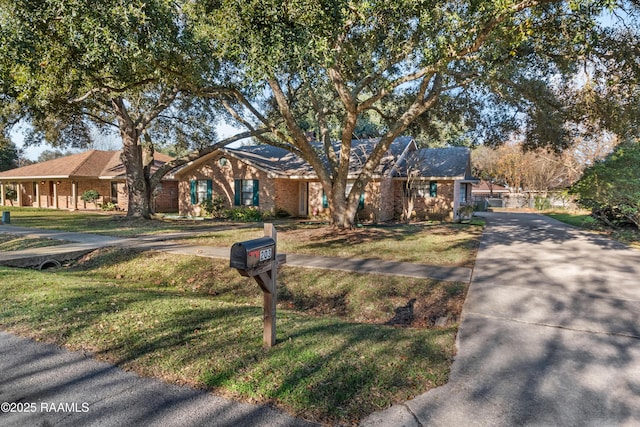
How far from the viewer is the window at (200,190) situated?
21763 millimetres

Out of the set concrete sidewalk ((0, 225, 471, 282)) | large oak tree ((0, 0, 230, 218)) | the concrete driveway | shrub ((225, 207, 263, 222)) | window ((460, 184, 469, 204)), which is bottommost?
the concrete driveway

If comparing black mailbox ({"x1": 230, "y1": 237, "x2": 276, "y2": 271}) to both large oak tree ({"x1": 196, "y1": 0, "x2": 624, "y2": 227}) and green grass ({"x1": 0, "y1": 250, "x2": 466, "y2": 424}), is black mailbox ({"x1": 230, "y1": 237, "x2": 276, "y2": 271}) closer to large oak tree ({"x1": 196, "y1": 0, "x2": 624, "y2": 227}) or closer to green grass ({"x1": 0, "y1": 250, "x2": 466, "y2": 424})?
green grass ({"x1": 0, "y1": 250, "x2": 466, "y2": 424})

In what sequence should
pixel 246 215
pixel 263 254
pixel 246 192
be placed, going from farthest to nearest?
pixel 246 192 < pixel 246 215 < pixel 263 254

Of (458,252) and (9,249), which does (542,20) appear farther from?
(9,249)

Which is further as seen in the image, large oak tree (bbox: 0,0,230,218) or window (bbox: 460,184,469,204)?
window (bbox: 460,184,469,204)

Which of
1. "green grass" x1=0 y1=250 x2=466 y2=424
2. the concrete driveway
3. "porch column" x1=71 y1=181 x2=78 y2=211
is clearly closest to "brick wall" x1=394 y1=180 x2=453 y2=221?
the concrete driveway

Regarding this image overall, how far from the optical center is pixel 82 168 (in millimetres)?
26141

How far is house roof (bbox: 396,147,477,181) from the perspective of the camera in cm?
1911

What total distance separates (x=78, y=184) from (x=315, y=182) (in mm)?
18964

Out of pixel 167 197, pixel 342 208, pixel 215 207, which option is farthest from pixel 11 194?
pixel 342 208

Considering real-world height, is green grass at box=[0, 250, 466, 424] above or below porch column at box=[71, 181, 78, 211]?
below

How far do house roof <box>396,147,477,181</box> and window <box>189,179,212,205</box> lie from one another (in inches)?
429

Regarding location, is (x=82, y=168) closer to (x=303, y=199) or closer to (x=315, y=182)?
(x=303, y=199)

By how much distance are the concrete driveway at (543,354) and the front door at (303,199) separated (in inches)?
544
